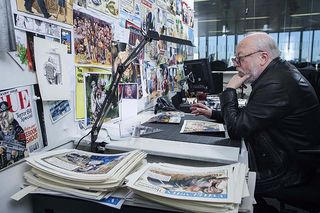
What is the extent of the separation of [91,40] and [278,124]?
3.24ft

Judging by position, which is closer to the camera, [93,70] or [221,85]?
[93,70]

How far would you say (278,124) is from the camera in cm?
127

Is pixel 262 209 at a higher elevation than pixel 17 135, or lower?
lower

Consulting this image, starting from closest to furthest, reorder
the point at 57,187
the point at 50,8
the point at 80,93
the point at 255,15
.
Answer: the point at 57,187 → the point at 50,8 → the point at 80,93 → the point at 255,15

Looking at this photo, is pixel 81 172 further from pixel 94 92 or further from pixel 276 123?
pixel 276 123

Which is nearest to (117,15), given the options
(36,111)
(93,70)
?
(93,70)

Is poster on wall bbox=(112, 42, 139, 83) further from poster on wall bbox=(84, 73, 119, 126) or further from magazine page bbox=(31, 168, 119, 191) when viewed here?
magazine page bbox=(31, 168, 119, 191)

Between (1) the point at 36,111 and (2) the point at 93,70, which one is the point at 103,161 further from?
(2) the point at 93,70

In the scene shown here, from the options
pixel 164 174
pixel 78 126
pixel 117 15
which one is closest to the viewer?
pixel 164 174

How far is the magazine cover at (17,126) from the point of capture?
829 mm

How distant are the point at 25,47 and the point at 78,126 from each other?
437 mm

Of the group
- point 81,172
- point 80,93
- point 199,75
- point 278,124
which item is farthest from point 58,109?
point 199,75

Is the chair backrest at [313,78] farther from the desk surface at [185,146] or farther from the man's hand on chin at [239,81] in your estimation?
the desk surface at [185,146]

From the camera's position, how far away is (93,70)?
1309 mm
